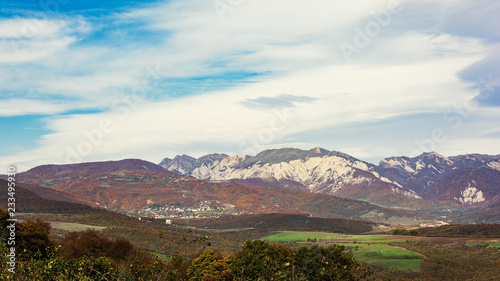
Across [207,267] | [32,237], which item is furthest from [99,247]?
[207,267]

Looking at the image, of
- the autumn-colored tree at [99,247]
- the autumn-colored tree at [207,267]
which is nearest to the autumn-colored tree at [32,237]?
the autumn-colored tree at [99,247]

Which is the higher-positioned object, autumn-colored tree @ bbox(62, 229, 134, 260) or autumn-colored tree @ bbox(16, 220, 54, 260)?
autumn-colored tree @ bbox(16, 220, 54, 260)

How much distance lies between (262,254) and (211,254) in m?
11.1

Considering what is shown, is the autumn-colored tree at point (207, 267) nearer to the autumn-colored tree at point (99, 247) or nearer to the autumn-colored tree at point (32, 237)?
the autumn-colored tree at point (99, 247)

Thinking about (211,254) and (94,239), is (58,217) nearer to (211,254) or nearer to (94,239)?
(94,239)

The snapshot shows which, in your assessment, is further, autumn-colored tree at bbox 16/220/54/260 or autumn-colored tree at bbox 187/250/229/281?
autumn-colored tree at bbox 16/220/54/260

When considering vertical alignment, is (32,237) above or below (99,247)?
above

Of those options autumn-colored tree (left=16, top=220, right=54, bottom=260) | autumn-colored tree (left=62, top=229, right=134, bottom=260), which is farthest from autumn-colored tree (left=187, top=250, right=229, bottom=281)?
autumn-colored tree (left=16, top=220, right=54, bottom=260)

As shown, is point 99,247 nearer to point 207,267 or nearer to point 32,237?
point 32,237

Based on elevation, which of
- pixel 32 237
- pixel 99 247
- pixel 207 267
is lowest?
pixel 207 267

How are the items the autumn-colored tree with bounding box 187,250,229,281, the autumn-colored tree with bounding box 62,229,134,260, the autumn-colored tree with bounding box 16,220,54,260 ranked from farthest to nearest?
1. the autumn-colored tree with bounding box 62,229,134,260
2. the autumn-colored tree with bounding box 16,220,54,260
3. the autumn-colored tree with bounding box 187,250,229,281

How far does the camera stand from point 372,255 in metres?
168

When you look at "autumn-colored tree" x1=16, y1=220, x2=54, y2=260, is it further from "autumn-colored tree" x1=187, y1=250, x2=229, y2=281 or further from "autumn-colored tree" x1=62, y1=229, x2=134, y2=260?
"autumn-colored tree" x1=187, y1=250, x2=229, y2=281

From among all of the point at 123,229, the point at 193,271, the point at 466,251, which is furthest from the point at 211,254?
the point at 466,251
